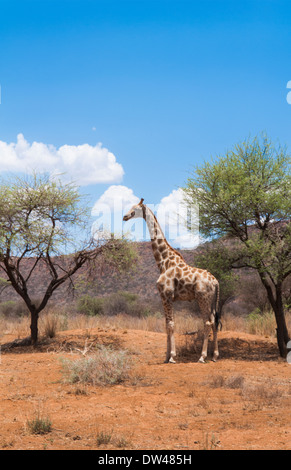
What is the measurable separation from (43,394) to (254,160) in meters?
9.42

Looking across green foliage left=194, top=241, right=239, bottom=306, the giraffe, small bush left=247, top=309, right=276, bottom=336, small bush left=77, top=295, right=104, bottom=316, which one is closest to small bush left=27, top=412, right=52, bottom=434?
the giraffe

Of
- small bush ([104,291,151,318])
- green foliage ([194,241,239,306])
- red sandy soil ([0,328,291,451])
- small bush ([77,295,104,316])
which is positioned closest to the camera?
red sandy soil ([0,328,291,451])

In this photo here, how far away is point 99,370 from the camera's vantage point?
407 inches

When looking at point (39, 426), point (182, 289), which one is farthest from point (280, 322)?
point (39, 426)

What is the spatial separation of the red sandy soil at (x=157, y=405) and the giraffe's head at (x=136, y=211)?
3.98m

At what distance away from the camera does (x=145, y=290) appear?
44.2 meters

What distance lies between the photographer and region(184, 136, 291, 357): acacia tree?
1391cm

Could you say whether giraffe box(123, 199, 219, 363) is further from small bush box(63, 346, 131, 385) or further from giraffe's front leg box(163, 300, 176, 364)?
small bush box(63, 346, 131, 385)

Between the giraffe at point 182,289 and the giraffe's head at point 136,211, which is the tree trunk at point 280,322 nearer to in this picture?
the giraffe at point 182,289

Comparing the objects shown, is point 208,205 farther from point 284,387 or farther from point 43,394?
point 43,394

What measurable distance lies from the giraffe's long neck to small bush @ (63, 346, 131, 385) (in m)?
3.71

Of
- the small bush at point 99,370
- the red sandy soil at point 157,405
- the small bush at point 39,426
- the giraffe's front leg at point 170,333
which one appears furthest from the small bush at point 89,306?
the small bush at point 39,426
